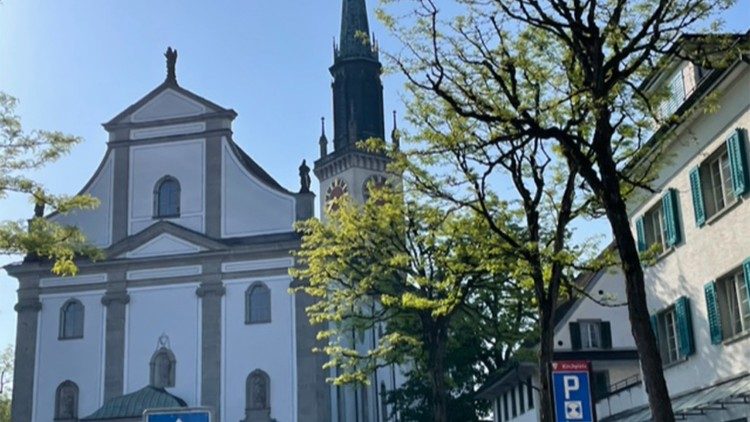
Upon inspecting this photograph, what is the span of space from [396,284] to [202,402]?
69.0 feet

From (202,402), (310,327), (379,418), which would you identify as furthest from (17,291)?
(379,418)

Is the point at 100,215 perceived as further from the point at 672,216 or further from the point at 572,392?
the point at 572,392

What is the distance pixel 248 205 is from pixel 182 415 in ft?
141

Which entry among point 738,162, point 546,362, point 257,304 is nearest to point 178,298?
point 257,304

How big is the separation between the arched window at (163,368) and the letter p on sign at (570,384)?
3633cm

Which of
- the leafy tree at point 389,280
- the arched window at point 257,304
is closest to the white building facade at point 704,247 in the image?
the leafy tree at point 389,280

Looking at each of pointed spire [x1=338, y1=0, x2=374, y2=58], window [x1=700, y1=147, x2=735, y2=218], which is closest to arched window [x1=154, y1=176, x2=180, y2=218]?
pointed spire [x1=338, y1=0, x2=374, y2=58]

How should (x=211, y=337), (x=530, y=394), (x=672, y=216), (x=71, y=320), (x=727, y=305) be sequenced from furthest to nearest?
(x=71, y=320)
(x=211, y=337)
(x=530, y=394)
(x=672, y=216)
(x=727, y=305)

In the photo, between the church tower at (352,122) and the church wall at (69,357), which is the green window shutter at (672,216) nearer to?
the church wall at (69,357)

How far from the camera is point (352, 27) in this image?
65188 millimetres

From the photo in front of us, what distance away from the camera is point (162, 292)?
53.4 metres

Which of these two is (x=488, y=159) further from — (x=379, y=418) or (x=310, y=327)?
(x=379, y=418)

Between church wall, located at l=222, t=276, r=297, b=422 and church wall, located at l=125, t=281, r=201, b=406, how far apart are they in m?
1.46

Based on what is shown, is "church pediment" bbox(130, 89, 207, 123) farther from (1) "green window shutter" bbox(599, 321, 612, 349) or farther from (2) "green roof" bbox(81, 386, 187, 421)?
(1) "green window shutter" bbox(599, 321, 612, 349)
